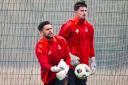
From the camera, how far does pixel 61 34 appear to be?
10.8m

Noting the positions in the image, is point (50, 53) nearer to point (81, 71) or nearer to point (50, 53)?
point (50, 53)

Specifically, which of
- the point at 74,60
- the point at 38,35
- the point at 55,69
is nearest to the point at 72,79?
the point at 74,60

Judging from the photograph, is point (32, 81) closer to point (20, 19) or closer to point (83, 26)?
point (20, 19)

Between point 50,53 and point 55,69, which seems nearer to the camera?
point 55,69

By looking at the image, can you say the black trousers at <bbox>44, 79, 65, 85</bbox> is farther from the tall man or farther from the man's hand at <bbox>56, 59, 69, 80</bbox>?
the tall man

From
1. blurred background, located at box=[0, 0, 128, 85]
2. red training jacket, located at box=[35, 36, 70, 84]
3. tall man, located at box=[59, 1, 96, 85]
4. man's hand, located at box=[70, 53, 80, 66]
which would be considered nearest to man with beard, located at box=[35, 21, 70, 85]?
red training jacket, located at box=[35, 36, 70, 84]

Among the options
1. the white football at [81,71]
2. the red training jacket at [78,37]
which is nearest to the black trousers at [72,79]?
the white football at [81,71]

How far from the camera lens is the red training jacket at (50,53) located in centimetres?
1000

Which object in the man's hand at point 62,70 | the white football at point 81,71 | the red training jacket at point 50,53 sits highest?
the red training jacket at point 50,53

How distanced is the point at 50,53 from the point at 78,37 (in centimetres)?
90

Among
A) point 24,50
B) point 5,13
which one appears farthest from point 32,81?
point 5,13

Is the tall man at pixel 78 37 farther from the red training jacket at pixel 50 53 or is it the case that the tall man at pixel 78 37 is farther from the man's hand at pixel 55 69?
the man's hand at pixel 55 69

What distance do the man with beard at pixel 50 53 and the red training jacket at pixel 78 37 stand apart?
Result: 1.92 ft

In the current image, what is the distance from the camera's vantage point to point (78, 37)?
1082 cm
